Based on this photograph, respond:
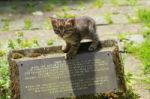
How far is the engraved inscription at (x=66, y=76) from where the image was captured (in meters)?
4.74

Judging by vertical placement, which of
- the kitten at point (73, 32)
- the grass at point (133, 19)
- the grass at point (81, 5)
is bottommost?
the grass at point (133, 19)

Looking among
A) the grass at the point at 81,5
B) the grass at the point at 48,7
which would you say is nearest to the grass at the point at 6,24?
the grass at the point at 48,7

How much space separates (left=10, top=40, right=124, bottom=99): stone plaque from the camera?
4746 millimetres

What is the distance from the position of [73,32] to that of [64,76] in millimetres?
454

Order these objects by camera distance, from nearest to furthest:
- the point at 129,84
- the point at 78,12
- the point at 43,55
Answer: the point at 43,55
the point at 129,84
the point at 78,12

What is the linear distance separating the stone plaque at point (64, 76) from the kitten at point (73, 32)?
4.6 inches

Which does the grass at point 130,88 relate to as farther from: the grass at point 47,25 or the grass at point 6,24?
the grass at point 6,24

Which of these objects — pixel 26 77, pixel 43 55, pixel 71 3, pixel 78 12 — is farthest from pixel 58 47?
pixel 71 3

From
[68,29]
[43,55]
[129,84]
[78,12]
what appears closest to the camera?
[68,29]

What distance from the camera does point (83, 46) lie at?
199 inches

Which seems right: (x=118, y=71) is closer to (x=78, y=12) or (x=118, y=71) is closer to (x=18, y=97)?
(x=18, y=97)

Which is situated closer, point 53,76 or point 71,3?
point 53,76

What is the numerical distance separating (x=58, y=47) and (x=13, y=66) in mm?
550

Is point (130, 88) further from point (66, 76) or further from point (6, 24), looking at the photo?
point (6, 24)
